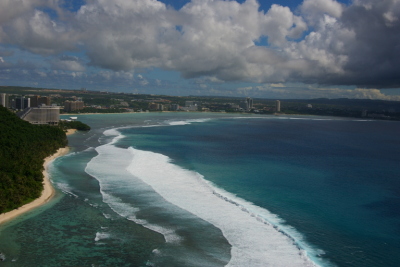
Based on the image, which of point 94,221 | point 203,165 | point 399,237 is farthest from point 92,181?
point 399,237

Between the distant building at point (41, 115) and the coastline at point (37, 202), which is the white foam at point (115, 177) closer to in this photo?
the coastline at point (37, 202)

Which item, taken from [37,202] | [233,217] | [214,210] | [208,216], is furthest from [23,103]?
[233,217]

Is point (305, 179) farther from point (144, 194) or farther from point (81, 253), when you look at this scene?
point (81, 253)

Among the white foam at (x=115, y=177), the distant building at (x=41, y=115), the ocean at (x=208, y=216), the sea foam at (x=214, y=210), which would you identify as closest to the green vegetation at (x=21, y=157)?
the ocean at (x=208, y=216)

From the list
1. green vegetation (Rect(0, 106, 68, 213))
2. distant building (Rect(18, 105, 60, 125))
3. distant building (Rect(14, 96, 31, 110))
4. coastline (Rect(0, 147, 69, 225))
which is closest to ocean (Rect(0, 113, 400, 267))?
coastline (Rect(0, 147, 69, 225))

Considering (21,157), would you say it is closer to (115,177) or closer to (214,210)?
(115,177)

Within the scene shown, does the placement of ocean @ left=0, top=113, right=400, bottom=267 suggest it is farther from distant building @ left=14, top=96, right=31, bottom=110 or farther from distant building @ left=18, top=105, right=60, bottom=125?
distant building @ left=14, top=96, right=31, bottom=110
